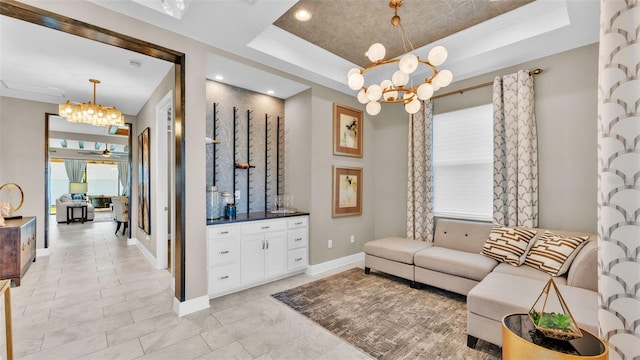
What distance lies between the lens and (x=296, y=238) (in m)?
3.79

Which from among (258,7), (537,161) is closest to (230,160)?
(258,7)

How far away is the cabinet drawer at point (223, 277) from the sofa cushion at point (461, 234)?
2.61 metres

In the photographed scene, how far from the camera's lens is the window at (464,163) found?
354cm

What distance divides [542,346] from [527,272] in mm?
A: 1746

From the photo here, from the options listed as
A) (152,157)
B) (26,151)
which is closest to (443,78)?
(152,157)

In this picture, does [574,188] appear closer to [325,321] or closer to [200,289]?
[325,321]

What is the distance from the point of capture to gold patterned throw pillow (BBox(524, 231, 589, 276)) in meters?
2.48

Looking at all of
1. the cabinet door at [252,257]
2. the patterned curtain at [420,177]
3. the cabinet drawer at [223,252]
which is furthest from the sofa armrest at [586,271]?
the cabinet drawer at [223,252]

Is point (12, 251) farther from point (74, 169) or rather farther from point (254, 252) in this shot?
point (74, 169)

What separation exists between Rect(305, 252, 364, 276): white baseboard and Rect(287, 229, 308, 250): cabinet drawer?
366 mm

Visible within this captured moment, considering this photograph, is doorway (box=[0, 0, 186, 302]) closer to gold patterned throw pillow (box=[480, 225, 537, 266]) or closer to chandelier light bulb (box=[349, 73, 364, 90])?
chandelier light bulb (box=[349, 73, 364, 90])

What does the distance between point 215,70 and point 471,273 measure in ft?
12.1

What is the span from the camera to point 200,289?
2.80 m

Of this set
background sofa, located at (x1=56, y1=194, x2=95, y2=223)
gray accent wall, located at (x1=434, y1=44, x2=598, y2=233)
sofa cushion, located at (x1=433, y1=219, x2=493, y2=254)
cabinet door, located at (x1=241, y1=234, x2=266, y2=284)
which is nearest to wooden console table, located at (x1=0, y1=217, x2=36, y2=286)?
cabinet door, located at (x1=241, y1=234, x2=266, y2=284)
